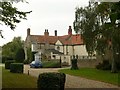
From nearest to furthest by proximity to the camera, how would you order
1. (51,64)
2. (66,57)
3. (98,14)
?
(98,14) < (51,64) < (66,57)

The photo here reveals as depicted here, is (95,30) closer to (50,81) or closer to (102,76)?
(102,76)

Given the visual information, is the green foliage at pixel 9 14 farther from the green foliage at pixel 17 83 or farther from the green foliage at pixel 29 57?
the green foliage at pixel 29 57

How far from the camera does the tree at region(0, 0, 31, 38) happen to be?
16297mm

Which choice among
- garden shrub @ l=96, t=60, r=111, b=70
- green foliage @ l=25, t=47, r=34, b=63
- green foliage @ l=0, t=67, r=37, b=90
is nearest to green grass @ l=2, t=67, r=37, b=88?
green foliage @ l=0, t=67, r=37, b=90

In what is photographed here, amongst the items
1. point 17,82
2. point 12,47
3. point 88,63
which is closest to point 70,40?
point 12,47

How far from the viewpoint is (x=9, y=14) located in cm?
1661

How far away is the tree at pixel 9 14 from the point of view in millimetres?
16297

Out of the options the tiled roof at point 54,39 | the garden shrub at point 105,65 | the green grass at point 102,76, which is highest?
the tiled roof at point 54,39

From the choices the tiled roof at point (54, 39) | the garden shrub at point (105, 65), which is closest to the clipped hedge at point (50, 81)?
the garden shrub at point (105, 65)

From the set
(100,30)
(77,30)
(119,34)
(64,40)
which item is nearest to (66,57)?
(64,40)

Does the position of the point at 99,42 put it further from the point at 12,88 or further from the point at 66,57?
the point at 66,57

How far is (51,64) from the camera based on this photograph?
5422cm

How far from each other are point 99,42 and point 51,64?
17431 mm

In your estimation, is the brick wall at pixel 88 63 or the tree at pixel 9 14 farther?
the brick wall at pixel 88 63
